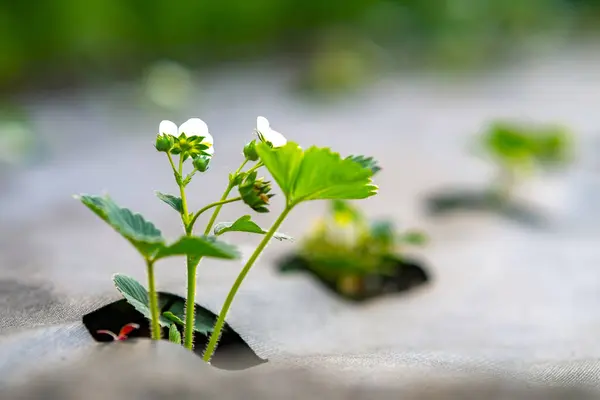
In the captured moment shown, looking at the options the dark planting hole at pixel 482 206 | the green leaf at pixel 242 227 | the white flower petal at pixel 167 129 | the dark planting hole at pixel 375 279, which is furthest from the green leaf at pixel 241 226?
the dark planting hole at pixel 482 206

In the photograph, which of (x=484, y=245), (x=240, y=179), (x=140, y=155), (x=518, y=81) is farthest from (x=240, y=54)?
(x=240, y=179)

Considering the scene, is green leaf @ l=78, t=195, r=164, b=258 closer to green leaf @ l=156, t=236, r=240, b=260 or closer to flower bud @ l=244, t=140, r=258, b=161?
green leaf @ l=156, t=236, r=240, b=260

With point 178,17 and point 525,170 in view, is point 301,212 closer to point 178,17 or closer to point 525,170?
point 525,170

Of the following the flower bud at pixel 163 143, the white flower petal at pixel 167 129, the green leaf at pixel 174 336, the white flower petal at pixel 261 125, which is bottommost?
the green leaf at pixel 174 336

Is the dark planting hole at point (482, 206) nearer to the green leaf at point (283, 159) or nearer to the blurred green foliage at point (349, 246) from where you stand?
the blurred green foliage at point (349, 246)

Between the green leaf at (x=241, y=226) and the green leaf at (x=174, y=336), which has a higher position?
the green leaf at (x=241, y=226)

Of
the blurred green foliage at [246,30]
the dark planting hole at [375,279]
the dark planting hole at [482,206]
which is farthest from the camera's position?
the blurred green foliage at [246,30]

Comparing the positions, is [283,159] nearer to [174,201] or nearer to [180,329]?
[174,201]
